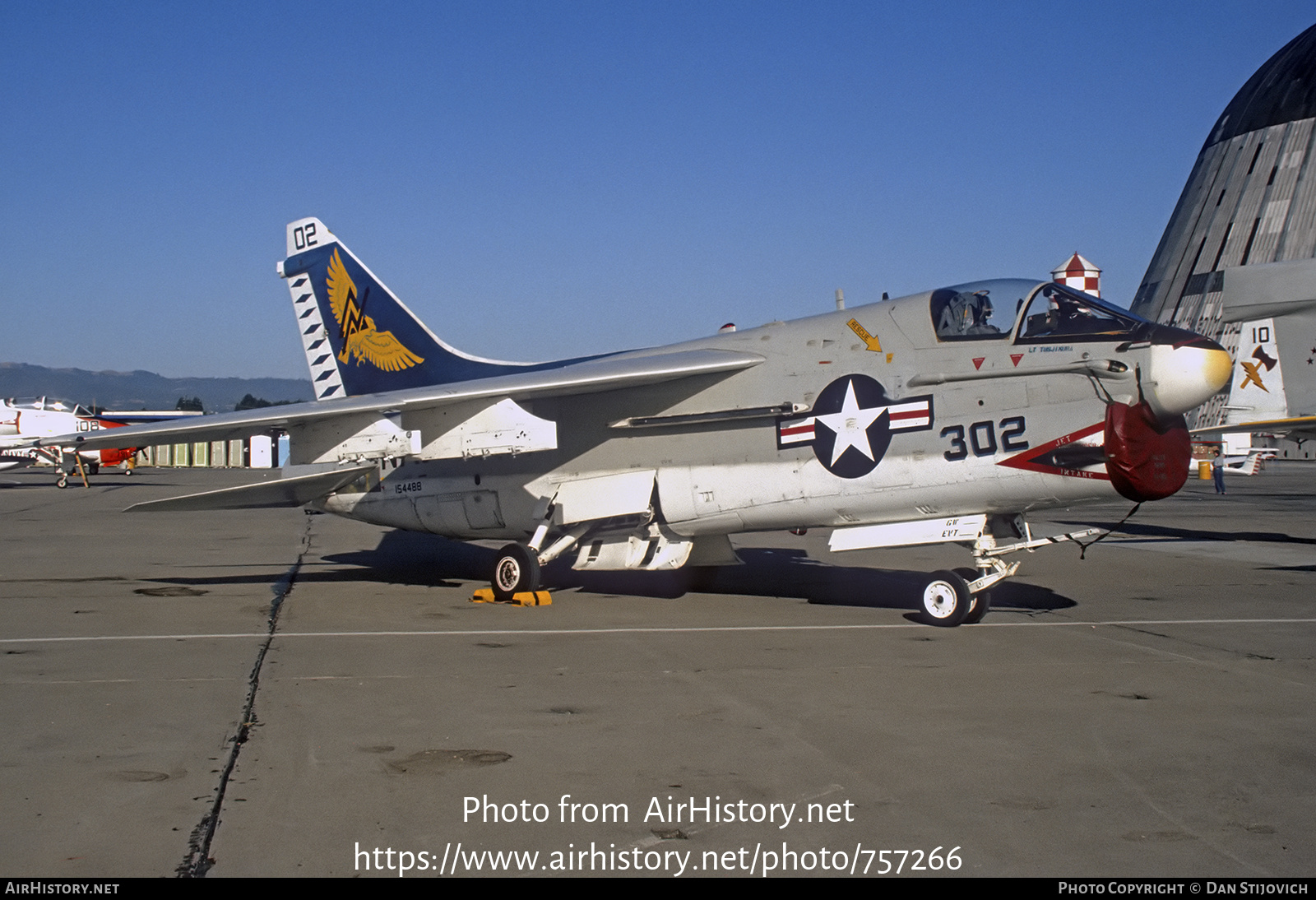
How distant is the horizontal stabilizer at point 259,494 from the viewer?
12383 mm

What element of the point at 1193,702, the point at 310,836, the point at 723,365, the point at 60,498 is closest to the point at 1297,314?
the point at 723,365

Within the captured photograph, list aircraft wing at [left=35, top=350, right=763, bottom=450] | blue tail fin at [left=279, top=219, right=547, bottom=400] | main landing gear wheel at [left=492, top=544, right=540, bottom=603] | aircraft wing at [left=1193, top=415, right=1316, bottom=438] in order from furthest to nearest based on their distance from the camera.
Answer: aircraft wing at [left=1193, top=415, right=1316, bottom=438], blue tail fin at [left=279, top=219, right=547, bottom=400], main landing gear wheel at [left=492, top=544, right=540, bottom=603], aircraft wing at [left=35, top=350, right=763, bottom=450]

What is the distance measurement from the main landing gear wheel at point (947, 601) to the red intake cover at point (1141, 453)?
1.66 m

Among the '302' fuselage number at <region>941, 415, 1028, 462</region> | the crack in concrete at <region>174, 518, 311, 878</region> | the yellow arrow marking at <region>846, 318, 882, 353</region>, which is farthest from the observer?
the yellow arrow marking at <region>846, 318, 882, 353</region>

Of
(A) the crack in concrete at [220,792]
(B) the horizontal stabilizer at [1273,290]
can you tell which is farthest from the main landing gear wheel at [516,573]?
(B) the horizontal stabilizer at [1273,290]

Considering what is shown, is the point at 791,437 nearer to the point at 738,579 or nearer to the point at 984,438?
the point at 984,438

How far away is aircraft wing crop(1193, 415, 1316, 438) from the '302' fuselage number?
9.67 meters

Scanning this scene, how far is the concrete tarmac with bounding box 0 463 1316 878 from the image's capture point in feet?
14.8

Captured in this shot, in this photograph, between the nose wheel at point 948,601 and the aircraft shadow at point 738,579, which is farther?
the aircraft shadow at point 738,579

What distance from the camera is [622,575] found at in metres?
15.0

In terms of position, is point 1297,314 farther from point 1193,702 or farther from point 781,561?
point 1193,702

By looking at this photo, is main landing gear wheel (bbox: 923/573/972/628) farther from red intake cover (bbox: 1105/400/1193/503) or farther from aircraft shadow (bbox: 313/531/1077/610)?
red intake cover (bbox: 1105/400/1193/503)

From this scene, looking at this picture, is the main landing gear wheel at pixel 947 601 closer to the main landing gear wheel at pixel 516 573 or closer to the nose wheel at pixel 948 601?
the nose wheel at pixel 948 601

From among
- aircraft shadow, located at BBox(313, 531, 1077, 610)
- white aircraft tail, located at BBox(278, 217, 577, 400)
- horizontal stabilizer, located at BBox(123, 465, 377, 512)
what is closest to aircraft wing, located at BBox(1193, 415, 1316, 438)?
aircraft shadow, located at BBox(313, 531, 1077, 610)
